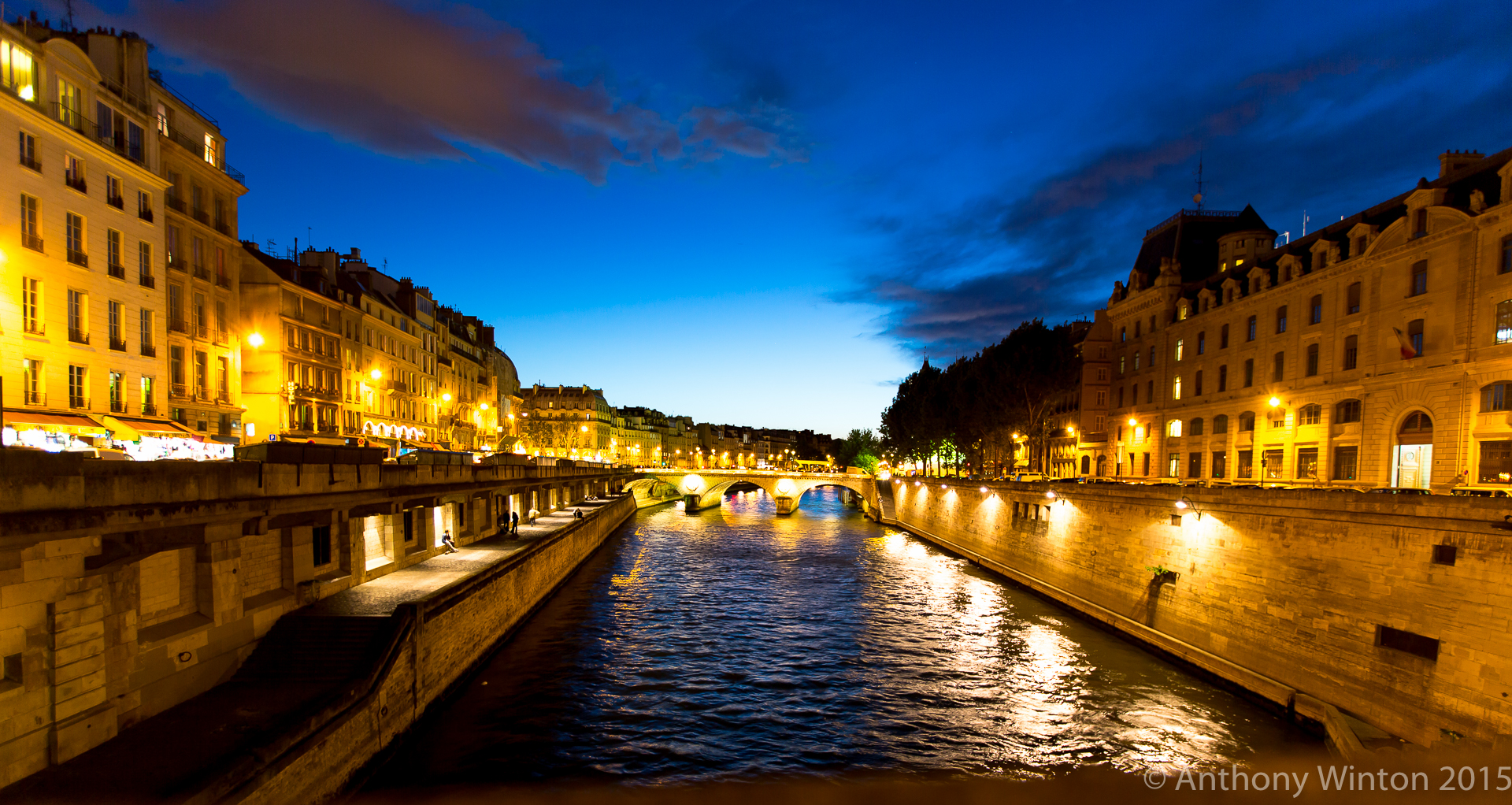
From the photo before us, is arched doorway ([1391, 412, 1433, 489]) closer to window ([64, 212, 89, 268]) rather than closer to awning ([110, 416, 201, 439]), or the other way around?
awning ([110, 416, 201, 439])

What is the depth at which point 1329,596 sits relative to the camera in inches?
800

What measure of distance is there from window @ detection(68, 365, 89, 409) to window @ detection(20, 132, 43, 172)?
281 inches

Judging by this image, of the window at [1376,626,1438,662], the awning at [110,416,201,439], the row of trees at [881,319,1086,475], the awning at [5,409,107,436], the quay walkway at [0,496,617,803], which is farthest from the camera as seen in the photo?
the row of trees at [881,319,1086,475]

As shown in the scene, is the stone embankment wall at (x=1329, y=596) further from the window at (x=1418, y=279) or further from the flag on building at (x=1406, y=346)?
the window at (x=1418, y=279)

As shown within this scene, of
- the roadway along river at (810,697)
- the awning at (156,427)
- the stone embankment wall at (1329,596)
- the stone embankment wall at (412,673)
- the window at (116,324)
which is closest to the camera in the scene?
the stone embankment wall at (412,673)

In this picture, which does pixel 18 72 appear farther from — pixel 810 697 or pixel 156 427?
pixel 810 697

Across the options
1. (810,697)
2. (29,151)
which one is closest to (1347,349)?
(810,697)

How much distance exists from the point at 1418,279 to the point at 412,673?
4257 centimetres

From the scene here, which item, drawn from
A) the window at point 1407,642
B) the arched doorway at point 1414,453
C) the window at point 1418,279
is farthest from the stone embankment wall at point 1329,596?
the window at point 1418,279

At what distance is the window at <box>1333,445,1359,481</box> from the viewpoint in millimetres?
34219

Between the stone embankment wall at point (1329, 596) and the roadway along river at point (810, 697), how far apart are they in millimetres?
1615

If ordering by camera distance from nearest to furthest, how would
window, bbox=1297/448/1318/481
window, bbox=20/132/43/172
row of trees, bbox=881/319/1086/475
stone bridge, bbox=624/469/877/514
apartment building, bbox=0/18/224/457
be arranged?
apartment building, bbox=0/18/224/457
window, bbox=20/132/43/172
window, bbox=1297/448/1318/481
row of trees, bbox=881/319/1086/475
stone bridge, bbox=624/469/877/514

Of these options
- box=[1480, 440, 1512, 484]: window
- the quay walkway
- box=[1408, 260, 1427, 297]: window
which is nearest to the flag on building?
box=[1408, 260, 1427, 297]: window

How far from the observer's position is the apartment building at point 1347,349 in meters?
27.7
